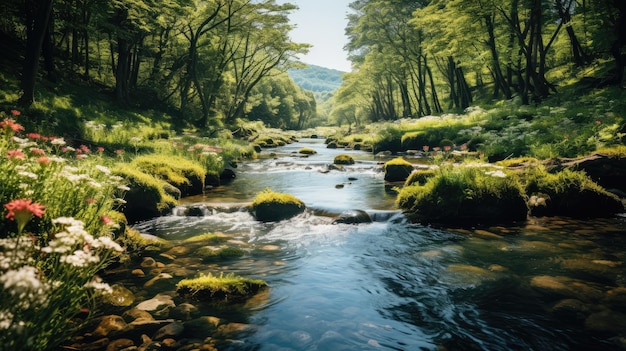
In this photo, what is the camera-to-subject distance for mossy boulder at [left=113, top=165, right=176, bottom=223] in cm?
820

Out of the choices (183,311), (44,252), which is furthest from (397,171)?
(44,252)

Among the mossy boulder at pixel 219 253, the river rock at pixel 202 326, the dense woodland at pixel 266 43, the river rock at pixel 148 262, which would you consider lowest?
the river rock at pixel 202 326

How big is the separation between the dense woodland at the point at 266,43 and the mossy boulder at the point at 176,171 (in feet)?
21.2

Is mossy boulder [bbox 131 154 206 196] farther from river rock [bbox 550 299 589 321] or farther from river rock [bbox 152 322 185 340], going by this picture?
river rock [bbox 550 299 589 321]

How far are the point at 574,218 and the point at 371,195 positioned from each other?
5107 mm

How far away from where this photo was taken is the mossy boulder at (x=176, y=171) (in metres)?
10.6

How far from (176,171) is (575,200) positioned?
10.7 meters

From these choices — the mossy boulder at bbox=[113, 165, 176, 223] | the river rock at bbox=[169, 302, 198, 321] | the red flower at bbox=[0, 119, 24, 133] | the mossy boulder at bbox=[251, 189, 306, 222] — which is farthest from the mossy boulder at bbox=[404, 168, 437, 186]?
the red flower at bbox=[0, 119, 24, 133]

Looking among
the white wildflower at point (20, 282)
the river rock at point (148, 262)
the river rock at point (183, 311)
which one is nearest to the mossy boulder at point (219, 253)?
the river rock at point (148, 262)

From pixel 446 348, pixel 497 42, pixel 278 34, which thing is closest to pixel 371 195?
pixel 446 348

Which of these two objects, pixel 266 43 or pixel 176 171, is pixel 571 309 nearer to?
pixel 176 171

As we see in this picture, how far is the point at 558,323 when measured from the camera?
12.5ft

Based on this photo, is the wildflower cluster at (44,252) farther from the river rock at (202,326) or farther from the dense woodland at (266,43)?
the dense woodland at (266,43)

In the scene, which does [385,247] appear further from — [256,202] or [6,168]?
[6,168]
